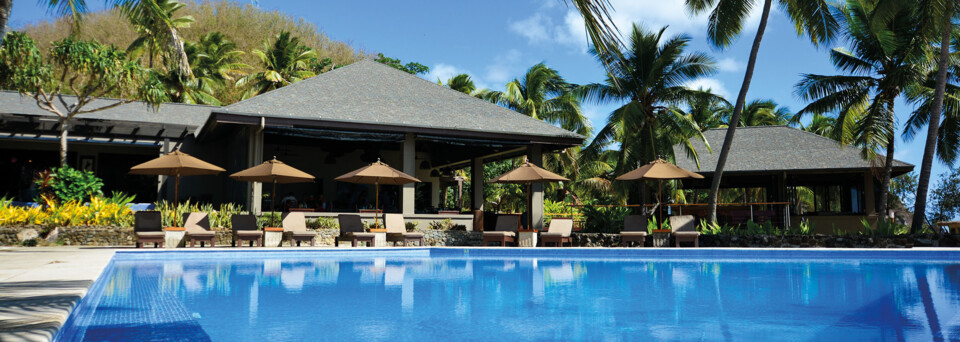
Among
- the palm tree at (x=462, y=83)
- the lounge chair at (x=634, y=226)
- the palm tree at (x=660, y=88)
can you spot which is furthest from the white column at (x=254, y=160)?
the palm tree at (x=462, y=83)

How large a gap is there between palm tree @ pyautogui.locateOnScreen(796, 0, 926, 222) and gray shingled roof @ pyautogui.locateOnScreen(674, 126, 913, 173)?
2458 mm

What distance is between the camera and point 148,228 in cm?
1331

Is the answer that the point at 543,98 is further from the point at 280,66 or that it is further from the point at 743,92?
the point at 743,92

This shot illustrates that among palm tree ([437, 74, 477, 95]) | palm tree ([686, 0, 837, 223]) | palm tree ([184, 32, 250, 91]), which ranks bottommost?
palm tree ([686, 0, 837, 223])

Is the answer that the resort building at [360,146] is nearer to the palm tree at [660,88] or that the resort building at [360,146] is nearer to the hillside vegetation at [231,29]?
the palm tree at [660,88]

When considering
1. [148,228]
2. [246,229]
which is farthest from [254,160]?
[148,228]

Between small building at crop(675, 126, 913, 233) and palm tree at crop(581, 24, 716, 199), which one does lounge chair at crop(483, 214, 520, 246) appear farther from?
small building at crop(675, 126, 913, 233)

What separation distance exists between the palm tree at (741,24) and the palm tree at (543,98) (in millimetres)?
10964

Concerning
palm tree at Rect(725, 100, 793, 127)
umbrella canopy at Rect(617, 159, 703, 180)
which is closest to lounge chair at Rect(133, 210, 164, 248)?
umbrella canopy at Rect(617, 159, 703, 180)

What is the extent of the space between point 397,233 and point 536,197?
4.54 metres

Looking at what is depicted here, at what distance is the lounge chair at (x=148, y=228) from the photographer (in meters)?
13.1

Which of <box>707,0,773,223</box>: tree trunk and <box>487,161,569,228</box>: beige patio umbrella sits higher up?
<box>707,0,773,223</box>: tree trunk

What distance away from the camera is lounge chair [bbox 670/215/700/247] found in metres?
15.5

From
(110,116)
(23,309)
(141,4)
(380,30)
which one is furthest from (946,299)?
(380,30)
